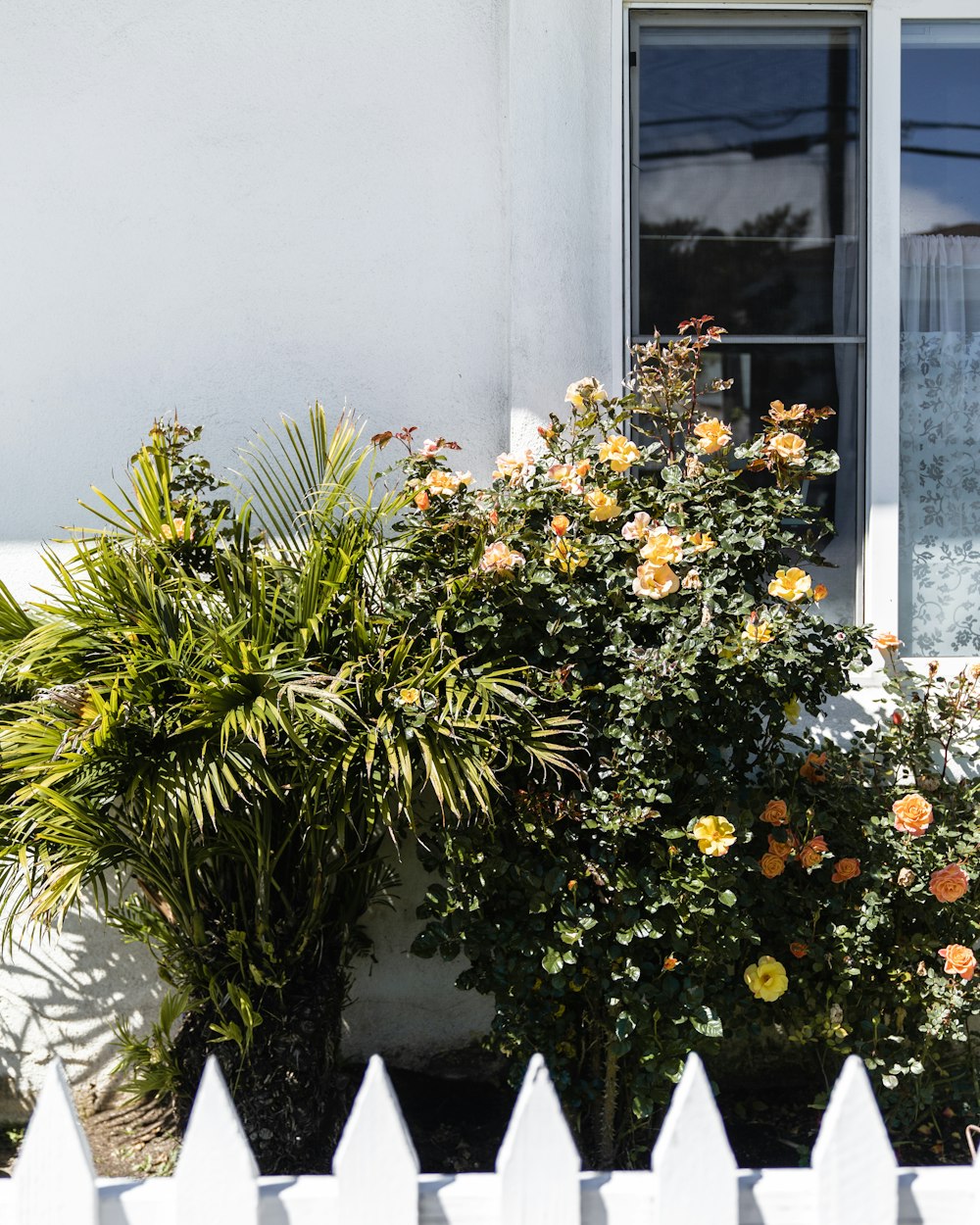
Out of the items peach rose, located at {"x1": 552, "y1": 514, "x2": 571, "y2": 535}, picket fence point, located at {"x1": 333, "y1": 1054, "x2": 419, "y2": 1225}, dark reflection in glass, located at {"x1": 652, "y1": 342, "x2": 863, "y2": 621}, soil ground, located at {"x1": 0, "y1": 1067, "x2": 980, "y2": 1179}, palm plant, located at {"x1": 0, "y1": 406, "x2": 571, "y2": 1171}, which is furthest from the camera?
dark reflection in glass, located at {"x1": 652, "y1": 342, "x2": 863, "y2": 621}

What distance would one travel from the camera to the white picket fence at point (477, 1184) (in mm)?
1354

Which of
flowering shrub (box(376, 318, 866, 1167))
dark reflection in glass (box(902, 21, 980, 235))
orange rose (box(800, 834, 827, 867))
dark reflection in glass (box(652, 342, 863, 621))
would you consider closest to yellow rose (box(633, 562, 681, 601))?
flowering shrub (box(376, 318, 866, 1167))

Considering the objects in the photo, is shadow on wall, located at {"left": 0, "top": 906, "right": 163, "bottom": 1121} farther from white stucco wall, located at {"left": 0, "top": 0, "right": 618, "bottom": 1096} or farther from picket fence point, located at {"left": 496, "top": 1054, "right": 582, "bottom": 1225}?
picket fence point, located at {"left": 496, "top": 1054, "right": 582, "bottom": 1225}

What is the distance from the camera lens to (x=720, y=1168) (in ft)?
4.49

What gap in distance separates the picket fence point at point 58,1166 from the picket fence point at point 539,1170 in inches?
20.1

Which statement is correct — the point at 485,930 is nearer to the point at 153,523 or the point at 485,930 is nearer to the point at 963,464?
the point at 153,523

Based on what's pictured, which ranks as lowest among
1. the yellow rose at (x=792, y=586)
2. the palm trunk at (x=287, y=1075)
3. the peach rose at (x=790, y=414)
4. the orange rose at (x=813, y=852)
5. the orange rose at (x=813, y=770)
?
the palm trunk at (x=287, y=1075)

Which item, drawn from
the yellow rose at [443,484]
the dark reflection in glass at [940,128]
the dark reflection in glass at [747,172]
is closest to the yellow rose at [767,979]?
the yellow rose at [443,484]

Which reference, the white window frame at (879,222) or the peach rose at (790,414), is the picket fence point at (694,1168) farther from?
the white window frame at (879,222)

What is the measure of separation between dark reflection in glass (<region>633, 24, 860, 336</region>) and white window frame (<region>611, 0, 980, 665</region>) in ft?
0.22

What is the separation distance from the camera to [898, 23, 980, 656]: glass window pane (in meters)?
3.35

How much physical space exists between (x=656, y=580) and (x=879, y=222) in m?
1.61

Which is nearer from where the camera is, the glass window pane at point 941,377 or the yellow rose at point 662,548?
the yellow rose at point 662,548

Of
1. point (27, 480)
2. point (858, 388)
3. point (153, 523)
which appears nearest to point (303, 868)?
point (153, 523)
